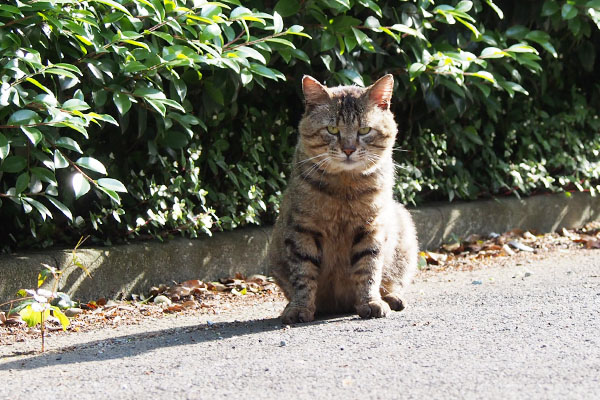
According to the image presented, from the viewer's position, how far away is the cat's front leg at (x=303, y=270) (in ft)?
15.1

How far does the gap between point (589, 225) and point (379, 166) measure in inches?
172

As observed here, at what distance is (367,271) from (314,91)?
110 centimetres

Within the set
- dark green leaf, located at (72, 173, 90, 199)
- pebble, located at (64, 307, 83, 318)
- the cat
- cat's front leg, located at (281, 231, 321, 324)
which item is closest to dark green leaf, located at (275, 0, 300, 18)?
the cat

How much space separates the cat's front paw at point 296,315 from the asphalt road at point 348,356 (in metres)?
0.06

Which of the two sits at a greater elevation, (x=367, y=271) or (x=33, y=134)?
(x=33, y=134)

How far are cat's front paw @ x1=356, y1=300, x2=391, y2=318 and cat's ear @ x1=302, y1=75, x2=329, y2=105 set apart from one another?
1213mm

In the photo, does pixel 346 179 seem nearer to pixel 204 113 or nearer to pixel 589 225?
pixel 204 113

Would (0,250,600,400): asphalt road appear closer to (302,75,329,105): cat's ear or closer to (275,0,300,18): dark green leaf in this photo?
(302,75,329,105): cat's ear

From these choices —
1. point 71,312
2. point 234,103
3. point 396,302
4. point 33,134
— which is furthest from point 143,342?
point 234,103

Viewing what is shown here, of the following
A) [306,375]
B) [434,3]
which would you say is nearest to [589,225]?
[434,3]

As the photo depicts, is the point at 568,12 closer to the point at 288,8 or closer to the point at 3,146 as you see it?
the point at 288,8

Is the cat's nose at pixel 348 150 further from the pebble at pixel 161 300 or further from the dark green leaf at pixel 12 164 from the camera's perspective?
the dark green leaf at pixel 12 164

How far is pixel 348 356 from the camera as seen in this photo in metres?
3.60

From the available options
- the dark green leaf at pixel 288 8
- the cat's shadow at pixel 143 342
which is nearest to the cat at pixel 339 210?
the cat's shadow at pixel 143 342
